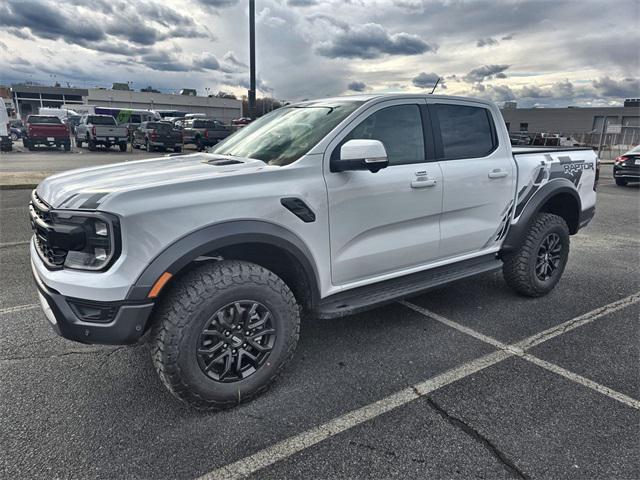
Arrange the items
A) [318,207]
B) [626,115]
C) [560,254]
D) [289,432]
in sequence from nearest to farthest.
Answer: [289,432] < [318,207] < [560,254] < [626,115]

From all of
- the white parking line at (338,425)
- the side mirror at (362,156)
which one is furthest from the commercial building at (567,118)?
the side mirror at (362,156)

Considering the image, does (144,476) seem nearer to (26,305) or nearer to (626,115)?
(26,305)

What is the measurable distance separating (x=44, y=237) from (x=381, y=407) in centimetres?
216

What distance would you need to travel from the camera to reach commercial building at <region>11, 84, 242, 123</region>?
80.0 m

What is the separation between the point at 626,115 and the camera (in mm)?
51281

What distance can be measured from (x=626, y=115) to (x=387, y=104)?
59876 mm

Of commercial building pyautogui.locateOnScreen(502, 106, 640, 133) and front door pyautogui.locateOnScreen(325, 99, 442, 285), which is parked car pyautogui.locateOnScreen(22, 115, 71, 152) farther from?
commercial building pyautogui.locateOnScreen(502, 106, 640, 133)

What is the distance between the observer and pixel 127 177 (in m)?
2.79

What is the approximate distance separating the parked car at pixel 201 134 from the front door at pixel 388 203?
21.3 metres

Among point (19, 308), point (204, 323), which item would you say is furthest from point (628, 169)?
point (19, 308)

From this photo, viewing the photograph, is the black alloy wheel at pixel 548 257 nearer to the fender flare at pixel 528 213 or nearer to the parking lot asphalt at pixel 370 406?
the fender flare at pixel 528 213

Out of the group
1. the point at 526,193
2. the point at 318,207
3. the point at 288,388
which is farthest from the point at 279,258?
the point at 526,193

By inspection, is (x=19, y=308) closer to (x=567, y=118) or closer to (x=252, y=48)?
(x=252, y=48)

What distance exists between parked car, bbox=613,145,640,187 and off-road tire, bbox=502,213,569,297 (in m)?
12.5
